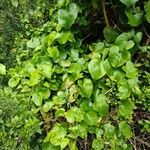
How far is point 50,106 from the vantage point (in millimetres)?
1899

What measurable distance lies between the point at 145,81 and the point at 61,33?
48cm

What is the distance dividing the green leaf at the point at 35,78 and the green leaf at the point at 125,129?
0.45 meters

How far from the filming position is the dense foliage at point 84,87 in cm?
180

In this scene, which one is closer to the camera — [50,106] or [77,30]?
[50,106]

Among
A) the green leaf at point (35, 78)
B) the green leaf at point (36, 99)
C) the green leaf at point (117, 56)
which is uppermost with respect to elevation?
the green leaf at point (117, 56)

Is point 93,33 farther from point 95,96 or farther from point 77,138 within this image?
point 77,138

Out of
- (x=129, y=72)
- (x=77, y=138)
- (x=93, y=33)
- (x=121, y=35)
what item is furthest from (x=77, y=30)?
(x=77, y=138)

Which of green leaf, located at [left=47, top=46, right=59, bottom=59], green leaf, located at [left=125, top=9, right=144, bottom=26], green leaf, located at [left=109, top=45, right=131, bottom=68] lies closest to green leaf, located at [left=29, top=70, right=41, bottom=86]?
green leaf, located at [left=47, top=46, right=59, bottom=59]

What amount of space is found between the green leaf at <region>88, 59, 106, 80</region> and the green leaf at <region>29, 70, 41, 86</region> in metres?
0.26

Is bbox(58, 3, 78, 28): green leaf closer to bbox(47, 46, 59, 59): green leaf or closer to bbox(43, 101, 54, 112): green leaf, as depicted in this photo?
bbox(47, 46, 59, 59): green leaf

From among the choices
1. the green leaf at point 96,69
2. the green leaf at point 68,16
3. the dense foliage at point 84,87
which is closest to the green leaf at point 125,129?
the dense foliage at point 84,87

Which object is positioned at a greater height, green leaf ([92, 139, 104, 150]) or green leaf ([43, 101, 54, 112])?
green leaf ([43, 101, 54, 112])

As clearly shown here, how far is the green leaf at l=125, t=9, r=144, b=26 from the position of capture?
188 centimetres

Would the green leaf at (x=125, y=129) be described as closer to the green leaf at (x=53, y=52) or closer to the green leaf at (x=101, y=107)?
the green leaf at (x=101, y=107)
